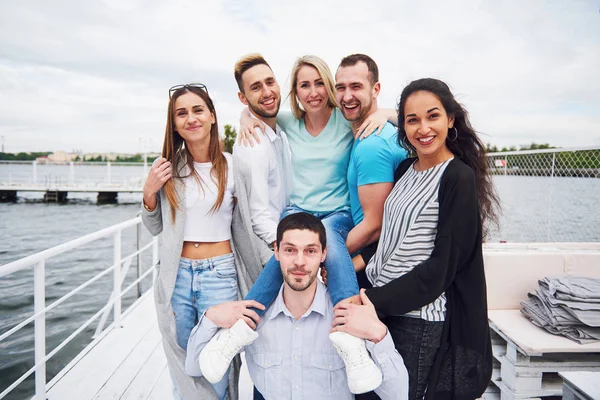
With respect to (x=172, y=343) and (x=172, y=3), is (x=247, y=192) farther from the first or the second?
(x=172, y=3)

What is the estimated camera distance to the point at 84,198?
31562 millimetres

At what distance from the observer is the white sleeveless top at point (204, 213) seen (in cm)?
186

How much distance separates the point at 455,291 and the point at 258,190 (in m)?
1.00

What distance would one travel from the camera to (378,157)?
1682 mm

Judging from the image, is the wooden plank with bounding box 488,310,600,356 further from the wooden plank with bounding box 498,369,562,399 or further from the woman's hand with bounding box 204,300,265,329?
the woman's hand with bounding box 204,300,265,329

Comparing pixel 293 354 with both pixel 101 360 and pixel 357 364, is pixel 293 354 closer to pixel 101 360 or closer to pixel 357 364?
pixel 357 364

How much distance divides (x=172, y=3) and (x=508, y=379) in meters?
9.71

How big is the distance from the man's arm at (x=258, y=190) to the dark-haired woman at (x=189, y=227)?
119 mm

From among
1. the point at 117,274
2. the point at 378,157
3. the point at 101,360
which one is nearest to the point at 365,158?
the point at 378,157

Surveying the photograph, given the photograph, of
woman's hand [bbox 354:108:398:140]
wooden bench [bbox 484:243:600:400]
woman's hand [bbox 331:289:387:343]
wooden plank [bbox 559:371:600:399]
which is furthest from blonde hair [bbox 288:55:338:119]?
wooden bench [bbox 484:243:600:400]

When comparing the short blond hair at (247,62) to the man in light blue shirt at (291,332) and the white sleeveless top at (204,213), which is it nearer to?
the white sleeveless top at (204,213)

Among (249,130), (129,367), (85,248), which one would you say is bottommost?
(85,248)

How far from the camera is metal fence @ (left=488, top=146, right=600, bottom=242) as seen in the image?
4117 millimetres

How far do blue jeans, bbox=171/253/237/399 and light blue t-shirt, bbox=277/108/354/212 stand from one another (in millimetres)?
555
